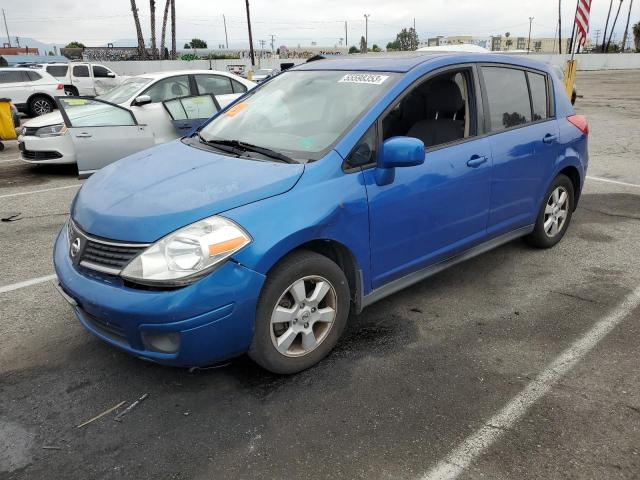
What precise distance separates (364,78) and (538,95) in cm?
183

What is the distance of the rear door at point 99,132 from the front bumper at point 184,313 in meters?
4.87

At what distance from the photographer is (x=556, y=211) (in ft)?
16.0

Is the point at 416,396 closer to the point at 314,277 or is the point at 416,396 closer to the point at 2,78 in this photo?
the point at 314,277

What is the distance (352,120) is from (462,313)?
1582 mm

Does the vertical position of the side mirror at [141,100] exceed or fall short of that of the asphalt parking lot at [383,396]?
it exceeds it

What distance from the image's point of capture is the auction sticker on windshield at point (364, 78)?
11.3 ft

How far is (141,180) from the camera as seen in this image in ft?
10.1

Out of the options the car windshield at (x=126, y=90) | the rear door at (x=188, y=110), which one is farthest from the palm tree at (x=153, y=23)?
the rear door at (x=188, y=110)

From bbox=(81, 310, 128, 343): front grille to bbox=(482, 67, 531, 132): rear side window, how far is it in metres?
2.89

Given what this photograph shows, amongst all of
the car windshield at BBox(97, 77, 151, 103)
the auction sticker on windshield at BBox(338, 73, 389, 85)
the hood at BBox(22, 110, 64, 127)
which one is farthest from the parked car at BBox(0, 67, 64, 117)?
the auction sticker on windshield at BBox(338, 73, 389, 85)

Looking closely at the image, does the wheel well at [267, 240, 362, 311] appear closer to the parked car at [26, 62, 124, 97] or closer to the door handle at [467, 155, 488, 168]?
the door handle at [467, 155, 488, 168]

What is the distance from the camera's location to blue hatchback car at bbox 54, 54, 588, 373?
2570 millimetres

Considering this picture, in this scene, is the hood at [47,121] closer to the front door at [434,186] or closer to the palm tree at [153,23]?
the front door at [434,186]

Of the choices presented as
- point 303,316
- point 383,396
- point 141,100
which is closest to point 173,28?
point 141,100
